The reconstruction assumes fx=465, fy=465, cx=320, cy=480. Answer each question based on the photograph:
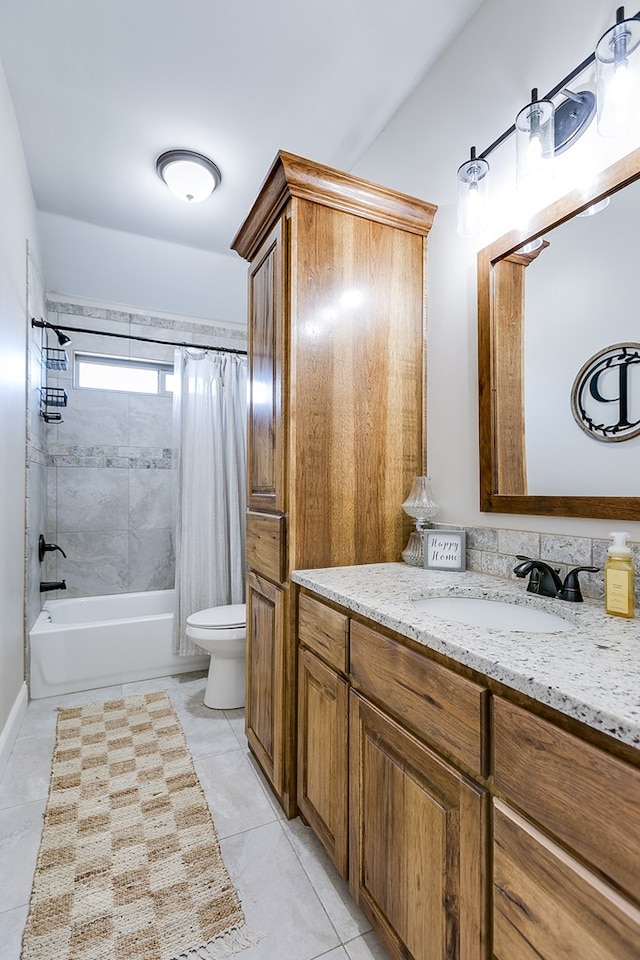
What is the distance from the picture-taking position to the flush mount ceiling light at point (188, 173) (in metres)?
2.22

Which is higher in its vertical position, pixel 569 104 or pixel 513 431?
pixel 569 104

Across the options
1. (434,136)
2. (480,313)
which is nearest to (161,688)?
(480,313)

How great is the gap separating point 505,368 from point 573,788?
3.81 feet

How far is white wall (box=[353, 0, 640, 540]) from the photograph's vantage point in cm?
126

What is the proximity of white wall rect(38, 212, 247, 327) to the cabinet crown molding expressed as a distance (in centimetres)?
142

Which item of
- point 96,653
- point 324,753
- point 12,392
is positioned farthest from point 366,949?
point 12,392

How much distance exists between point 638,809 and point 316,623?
930 millimetres

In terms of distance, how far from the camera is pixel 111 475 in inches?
134

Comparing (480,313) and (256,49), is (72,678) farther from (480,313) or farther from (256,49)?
(256,49)

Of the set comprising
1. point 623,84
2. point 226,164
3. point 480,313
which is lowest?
point 480,313

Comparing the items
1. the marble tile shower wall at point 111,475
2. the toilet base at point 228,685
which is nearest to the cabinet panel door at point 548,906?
the toilet base at point 228,685

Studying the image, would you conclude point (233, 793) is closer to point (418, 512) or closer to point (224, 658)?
point (224, 658)

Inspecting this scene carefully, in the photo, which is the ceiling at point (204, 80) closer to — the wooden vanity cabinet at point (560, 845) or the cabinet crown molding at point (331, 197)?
the cabinet crown molding at point (331, 197)

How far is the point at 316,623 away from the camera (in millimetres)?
1380
